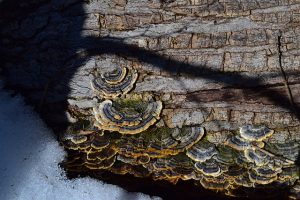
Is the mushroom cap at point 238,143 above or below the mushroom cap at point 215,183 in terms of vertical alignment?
above

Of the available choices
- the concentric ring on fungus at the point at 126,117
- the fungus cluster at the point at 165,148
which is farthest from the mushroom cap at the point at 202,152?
the concentric ring on fungus at the point at 126,117

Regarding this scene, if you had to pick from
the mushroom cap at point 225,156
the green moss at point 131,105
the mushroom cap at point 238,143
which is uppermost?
the green moss at point 131,105

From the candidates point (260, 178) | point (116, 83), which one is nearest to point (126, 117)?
point (116, 83)

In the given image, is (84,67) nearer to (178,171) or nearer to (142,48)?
(142,48)

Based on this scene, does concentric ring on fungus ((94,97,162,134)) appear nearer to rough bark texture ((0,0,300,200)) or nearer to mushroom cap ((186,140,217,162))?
rough bark texture ((0,0,300,200))

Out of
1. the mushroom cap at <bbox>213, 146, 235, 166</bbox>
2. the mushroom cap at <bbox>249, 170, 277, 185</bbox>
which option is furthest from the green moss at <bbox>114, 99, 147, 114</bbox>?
the mushroom cap at <bbox>249, 170, 277, 185</bbox>

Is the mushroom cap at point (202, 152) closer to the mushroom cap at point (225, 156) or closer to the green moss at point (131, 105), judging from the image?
the mushroom cap at point (225, 156)
